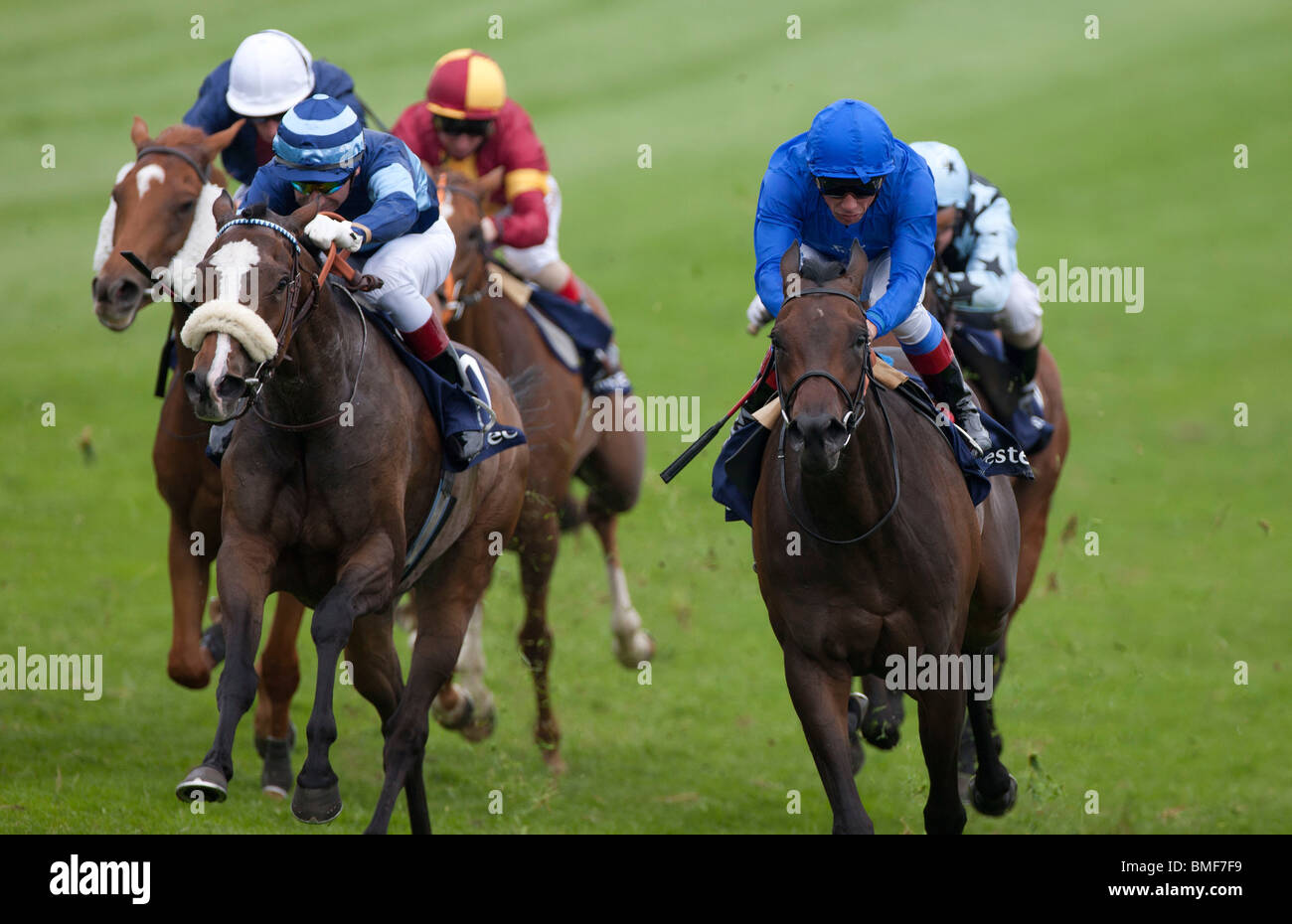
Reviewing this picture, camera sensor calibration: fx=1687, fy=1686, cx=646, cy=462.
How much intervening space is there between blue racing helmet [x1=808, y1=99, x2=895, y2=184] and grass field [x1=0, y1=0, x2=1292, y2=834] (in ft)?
10.4

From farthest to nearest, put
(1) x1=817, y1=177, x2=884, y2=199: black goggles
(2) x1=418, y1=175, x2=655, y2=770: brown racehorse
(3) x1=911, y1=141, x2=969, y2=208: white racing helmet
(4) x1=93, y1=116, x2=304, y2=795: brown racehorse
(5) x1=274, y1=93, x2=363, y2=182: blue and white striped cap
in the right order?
(2) x1=418, y1=175, x2=655, y2=770: brown racehorse, (3) x1=911, y1=141, x2=969, y2=208: white racing helmet, (4) x1=93, y1=116, x2=304, y2=795: brown racehorse, (5) x1=274, y1=93, x2=363, y2=182: blue and white striped cap, (1) x1=817, y1=177, x2=884, y2=199: black goggles

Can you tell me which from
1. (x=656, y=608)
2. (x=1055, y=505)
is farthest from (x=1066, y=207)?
(x=656, y=608)

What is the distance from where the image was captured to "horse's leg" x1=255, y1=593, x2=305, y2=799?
25.2ft

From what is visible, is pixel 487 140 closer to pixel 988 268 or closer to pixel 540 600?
pixel 540 600

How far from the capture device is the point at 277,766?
7863 mm

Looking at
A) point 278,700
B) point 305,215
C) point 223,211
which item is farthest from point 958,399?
point 278,700

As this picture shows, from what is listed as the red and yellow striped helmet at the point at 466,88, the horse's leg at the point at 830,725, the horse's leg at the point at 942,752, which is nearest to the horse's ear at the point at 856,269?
the horse's leg at the point at 830,725

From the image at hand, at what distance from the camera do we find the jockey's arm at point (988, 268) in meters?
7.39

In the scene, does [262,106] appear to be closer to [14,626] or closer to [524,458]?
[524,458]

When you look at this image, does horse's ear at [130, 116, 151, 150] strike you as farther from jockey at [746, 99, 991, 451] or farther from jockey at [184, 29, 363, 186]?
jockey at [746, 99, 991, 451]

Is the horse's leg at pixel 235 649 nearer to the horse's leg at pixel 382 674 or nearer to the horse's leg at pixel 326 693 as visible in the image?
the horse's leg at pixel 326 693

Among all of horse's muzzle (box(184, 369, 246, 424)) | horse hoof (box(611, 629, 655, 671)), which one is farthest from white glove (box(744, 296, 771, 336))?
horse hoof (box(611, 629, 655, 671))

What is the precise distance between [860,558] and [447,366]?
6.27 ft

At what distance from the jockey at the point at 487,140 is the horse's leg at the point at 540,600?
1.41m
